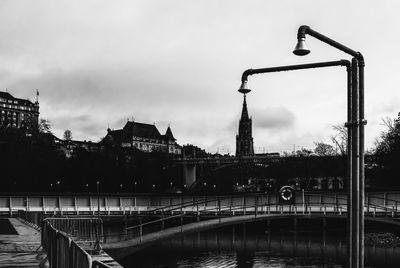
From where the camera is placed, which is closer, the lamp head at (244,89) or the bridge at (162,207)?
the lamp head at (244,89)

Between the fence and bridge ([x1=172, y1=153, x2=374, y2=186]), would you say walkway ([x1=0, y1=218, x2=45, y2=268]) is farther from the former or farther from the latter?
bridge ([x1=172, y1=153, x2=374, y2=186])

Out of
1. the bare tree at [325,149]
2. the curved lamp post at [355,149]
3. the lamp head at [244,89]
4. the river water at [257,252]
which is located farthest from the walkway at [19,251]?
the bare tree at [325,149]

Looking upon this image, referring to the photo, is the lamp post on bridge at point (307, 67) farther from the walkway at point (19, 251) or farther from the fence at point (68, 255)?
the walkway at point (19, 251)

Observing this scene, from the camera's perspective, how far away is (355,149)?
10227mm

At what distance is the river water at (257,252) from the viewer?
4219cm

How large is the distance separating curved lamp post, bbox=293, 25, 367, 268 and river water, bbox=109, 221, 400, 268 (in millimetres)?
31512

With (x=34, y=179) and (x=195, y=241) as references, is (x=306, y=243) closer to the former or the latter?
(x=195, y=241)

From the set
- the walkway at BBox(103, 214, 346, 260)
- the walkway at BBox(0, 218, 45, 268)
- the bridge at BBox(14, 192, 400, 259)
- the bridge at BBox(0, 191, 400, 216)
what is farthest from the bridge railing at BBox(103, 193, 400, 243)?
the walkway at BBox(0, 218, 45, 268)

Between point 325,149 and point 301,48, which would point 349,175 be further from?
point 325,149

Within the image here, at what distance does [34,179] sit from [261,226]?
1923 inches

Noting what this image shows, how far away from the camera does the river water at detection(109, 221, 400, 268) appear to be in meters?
42.2

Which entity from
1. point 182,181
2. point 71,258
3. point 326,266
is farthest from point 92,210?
point 182,181

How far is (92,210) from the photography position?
77.5m

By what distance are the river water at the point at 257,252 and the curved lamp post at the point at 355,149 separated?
31.5m
